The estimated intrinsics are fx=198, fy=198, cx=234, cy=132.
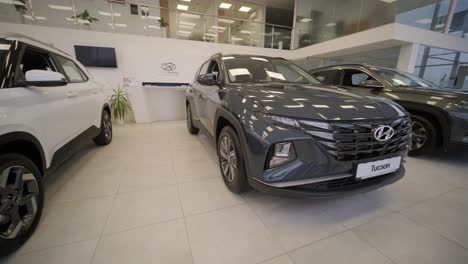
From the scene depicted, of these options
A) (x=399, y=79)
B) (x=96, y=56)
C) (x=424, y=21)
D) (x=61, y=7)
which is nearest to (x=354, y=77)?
(x=399, y=79)

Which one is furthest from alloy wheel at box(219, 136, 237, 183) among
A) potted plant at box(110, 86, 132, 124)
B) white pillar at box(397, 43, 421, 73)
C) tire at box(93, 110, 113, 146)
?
white pillar at box(397, 43, 421, 73)

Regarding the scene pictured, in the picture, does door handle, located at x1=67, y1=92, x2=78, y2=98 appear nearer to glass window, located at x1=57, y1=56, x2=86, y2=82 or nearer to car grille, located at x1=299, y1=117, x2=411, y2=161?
glass window, located at x1=57, y1=56, x2=86, y2=82

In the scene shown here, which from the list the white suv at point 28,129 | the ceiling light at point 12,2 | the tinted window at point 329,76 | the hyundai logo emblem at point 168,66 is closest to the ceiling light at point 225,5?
the hyundai logo emblem at point 168,66

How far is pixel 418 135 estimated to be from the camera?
266 cm

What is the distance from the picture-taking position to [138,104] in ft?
16.5

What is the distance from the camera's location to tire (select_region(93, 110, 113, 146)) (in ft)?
9.78

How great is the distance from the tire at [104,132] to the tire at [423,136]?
14.3 ft

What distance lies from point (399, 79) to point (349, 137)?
104 inches

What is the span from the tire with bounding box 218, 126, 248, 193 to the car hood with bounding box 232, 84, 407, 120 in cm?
33

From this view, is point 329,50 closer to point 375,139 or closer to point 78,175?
point 375,139

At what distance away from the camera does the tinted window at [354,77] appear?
309 cm

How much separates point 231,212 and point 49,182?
6.15 feet

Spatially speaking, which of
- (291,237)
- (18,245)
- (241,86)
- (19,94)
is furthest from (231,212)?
(19,94)

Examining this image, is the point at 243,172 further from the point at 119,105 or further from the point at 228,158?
the point at 119,105
